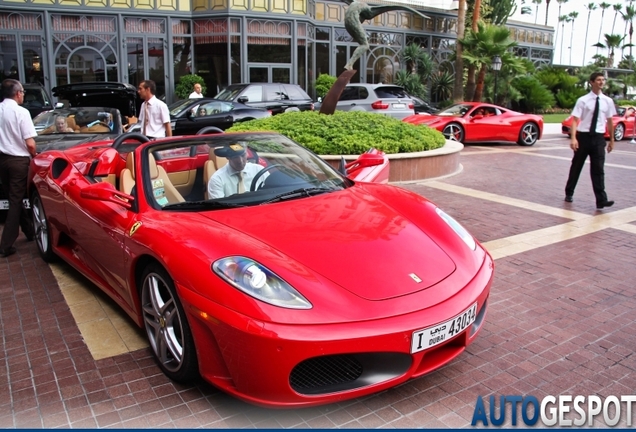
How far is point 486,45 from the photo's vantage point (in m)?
26.2

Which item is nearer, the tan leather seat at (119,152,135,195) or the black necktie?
the tan leather seat at (119,152,135,195)

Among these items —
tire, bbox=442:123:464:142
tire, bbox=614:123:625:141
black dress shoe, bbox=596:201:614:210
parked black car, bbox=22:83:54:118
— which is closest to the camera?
black dress shoe, bbox=596:201:614:210

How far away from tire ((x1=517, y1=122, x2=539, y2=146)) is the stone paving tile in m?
11.4

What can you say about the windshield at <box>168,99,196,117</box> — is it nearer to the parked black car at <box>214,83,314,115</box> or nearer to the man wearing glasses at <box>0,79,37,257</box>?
the parked black car at <box>214,83,314,115</box>

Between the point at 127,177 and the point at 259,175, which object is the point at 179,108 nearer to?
the point at 127,177

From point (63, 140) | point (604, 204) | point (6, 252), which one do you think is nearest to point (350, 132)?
point (604, 204)

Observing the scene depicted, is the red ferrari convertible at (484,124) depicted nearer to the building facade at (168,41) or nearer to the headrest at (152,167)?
the building facade at (168,41)

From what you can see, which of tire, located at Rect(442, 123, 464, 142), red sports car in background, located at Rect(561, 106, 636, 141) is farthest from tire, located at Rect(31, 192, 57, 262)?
red sports car in background, located at Rect(561, 106, 636, 141)

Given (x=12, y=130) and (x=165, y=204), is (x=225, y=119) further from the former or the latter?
(x=165, y=204)

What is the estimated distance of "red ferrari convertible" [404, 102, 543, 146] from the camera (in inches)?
638

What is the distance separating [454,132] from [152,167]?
13260mm

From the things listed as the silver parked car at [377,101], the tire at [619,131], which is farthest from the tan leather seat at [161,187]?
the tire at [619,131]

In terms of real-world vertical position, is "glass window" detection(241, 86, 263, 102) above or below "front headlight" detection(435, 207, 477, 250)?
above

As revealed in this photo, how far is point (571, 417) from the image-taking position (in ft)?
10.1
